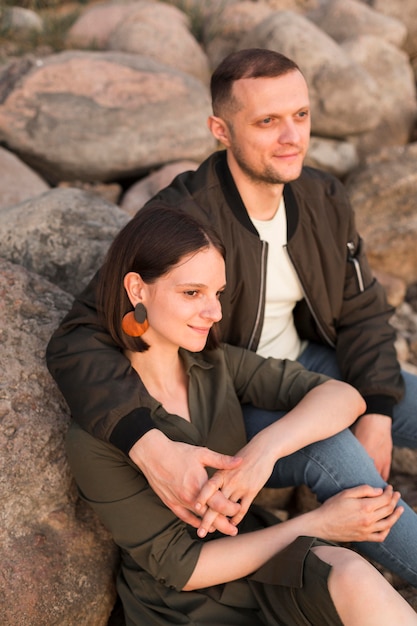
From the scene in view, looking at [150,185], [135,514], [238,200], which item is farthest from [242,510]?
[150,185]

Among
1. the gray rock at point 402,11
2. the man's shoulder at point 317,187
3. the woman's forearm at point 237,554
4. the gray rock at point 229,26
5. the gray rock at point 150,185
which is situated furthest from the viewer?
the gray rock at point 402,11

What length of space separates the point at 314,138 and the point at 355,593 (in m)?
5.67

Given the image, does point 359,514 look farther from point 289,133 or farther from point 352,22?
point 352,22

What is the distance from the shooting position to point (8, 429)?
269cm

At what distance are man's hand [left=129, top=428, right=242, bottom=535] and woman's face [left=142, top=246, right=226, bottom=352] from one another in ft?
1.19

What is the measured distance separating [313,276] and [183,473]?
1.33m

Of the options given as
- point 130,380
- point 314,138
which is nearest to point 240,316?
point 130,380

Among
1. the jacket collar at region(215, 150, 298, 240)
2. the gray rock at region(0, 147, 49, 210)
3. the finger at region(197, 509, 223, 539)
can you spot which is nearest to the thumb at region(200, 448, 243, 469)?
the finger at region(197, 509, 223, 539)

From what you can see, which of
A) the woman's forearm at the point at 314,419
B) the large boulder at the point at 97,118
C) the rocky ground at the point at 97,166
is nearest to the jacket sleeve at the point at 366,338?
the woman's forearm at the point at 314,419

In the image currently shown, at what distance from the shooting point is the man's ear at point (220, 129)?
336 cm

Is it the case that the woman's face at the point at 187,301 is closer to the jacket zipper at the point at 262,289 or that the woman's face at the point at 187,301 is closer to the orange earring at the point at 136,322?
the orange earring at the point at 136,322

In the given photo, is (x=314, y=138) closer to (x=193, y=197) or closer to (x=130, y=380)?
(x=193, y=197)

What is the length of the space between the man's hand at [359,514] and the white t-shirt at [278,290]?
924 millimetres

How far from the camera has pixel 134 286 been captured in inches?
103
